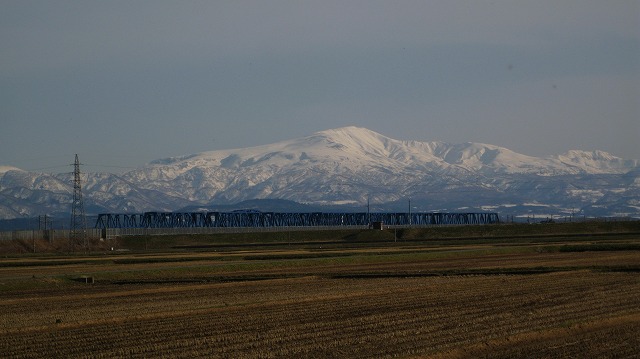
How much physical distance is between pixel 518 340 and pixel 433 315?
18.9 feet

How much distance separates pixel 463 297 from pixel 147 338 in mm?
14663

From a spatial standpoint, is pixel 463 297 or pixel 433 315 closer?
pixel 433 315

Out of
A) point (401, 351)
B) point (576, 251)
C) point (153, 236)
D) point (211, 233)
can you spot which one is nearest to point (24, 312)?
point (401, 351)

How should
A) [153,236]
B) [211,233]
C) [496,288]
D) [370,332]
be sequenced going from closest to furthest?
[370,332] → [496,288] → [153,236] → [211,233]

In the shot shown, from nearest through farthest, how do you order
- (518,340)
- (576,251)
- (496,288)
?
(518,340) → (496,288) → (576,251)

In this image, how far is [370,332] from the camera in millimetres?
29203

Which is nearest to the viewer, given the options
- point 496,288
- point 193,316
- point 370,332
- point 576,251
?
point 370,332

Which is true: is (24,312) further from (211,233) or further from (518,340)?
(211,233)

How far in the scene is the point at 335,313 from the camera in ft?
114

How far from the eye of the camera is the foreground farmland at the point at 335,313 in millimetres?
26578

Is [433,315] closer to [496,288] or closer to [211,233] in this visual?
[496,288]


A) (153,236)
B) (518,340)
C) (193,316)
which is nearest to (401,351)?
(518,340)

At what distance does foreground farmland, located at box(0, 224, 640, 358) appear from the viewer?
87.2 ft

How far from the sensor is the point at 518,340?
27.4m
